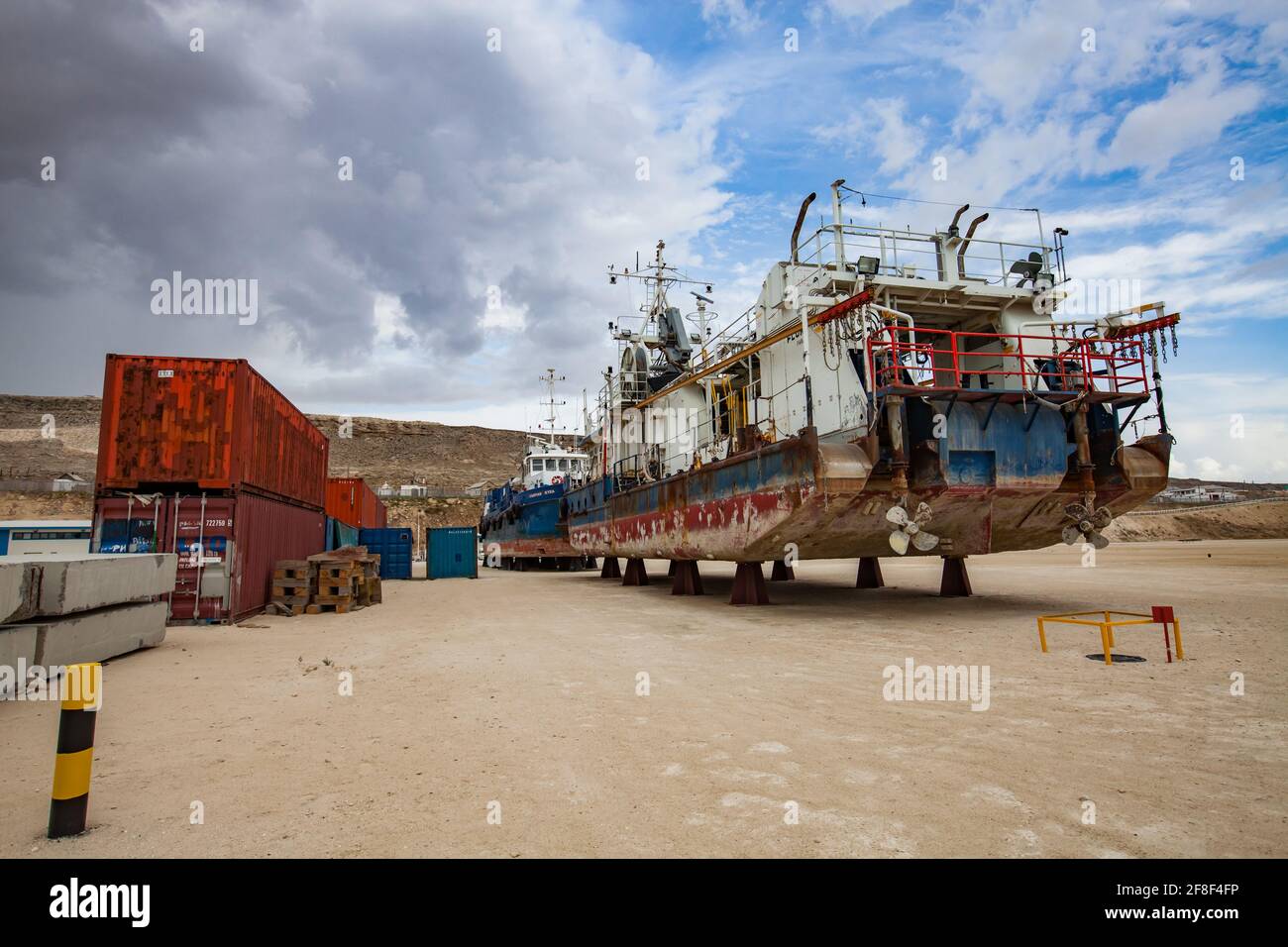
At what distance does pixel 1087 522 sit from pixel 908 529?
11.1ft

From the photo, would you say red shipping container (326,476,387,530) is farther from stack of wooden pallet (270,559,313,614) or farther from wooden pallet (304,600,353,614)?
wooden pallet (304,600,353,614)

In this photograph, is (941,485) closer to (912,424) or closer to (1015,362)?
(912,424)

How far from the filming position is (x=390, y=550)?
972 inches

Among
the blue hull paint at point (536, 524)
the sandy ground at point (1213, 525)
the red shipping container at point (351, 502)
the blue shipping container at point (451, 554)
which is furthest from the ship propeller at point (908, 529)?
the sandy ground at point (1213, 525)

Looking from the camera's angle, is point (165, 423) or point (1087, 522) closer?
point (1087, 522)

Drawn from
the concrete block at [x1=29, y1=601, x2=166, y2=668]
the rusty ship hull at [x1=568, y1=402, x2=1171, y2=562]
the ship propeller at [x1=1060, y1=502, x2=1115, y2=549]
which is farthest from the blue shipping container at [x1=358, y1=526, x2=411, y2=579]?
the ship propeller at [x1=1060, y1=502, x2=1115, y2=549]

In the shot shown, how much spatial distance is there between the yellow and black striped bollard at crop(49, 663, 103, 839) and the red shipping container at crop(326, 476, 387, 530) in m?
18.7

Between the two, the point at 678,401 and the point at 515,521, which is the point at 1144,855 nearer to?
the point at 678,401

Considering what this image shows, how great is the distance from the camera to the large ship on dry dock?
956cm

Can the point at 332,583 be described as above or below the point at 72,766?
above

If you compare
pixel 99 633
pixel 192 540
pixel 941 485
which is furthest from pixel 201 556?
pixel 941 485

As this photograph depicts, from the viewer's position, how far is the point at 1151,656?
22.7 ft
